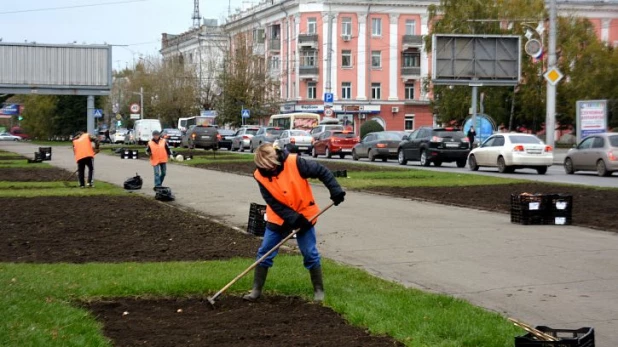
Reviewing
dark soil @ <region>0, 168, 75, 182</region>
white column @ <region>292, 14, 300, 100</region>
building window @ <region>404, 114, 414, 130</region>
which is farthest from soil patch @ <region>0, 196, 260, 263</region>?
building window @ <region>404, 114, 414, 130</region>

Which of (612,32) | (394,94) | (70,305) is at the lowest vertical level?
(70,305)

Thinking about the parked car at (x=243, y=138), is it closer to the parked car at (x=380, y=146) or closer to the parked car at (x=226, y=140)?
the parked car at (x=226, y=140)

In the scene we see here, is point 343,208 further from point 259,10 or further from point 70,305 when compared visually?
point 259,10

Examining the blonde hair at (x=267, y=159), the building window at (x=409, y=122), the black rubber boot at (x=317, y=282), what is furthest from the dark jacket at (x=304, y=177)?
the building window at (x=409, y=122)

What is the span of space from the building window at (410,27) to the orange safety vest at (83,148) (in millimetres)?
62993

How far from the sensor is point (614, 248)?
12852mm

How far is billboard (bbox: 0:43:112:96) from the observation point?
176ft

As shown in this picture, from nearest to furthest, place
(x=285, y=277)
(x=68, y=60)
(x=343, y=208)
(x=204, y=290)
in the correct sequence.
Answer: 1. (x=204, y=290)
2. (x=285, y=277)
3. (x=343, y=208)
4. (x=68, y=60)

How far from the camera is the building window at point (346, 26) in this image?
83625 millimetres

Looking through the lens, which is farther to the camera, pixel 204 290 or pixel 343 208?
pixel 343 208

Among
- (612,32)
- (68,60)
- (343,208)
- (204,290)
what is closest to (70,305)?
(204,290)

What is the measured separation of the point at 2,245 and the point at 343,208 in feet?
26.1

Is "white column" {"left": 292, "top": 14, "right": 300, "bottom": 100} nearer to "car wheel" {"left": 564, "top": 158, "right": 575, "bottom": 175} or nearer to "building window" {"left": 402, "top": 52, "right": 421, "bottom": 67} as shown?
"building window" {"left": 402, "top": 52, "right": 421, "bottom": 67}

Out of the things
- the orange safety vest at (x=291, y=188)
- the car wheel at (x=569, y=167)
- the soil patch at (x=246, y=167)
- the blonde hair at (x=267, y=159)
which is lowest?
the soil patch at (x=246, y=167)
